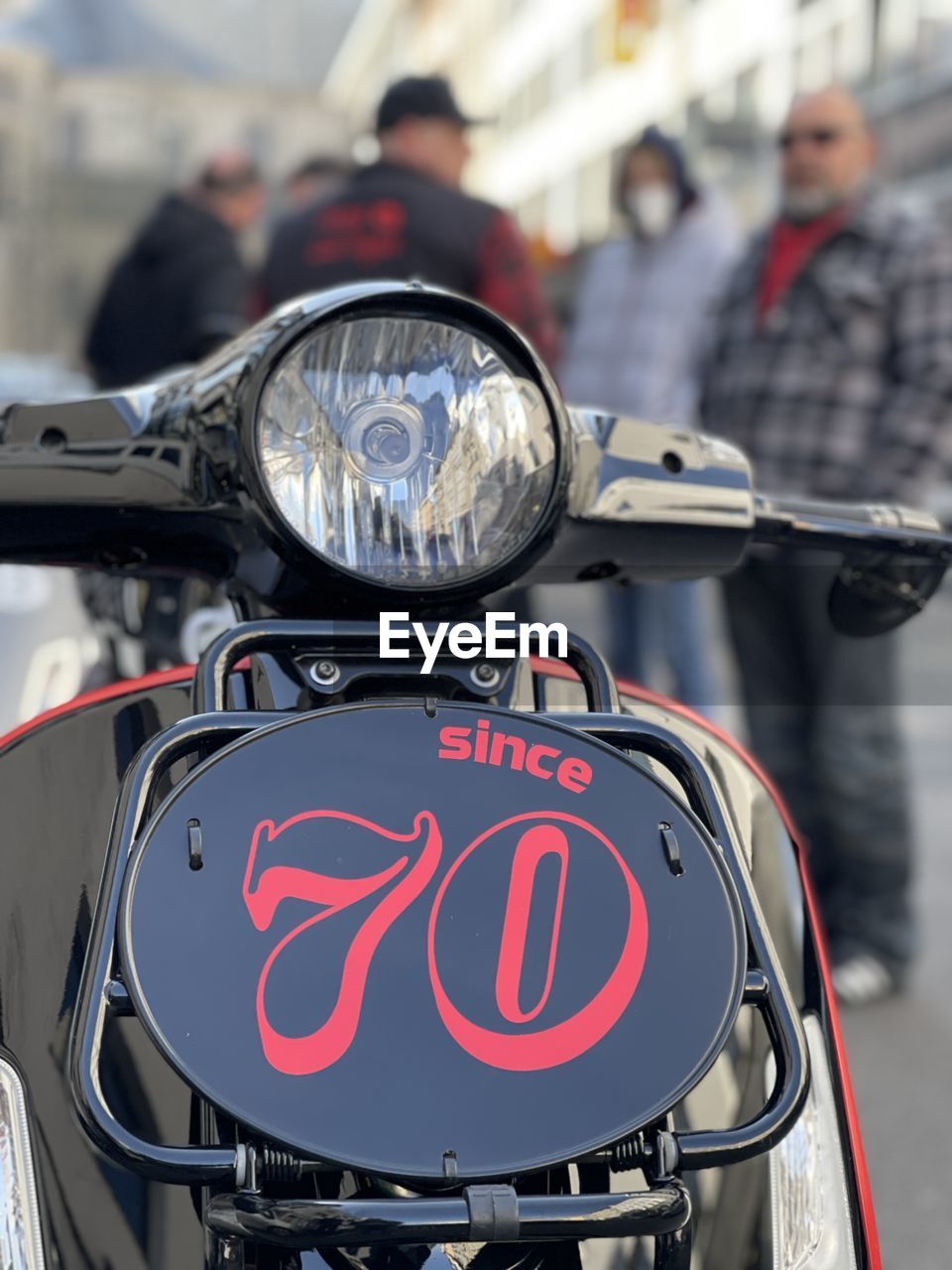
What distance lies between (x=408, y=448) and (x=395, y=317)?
10 centimetres

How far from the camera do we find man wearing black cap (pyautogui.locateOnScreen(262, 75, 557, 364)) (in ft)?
10.8

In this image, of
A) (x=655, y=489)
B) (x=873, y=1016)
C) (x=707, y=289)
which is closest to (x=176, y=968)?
(x=655, y=489)

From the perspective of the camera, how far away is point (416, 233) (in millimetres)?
3328

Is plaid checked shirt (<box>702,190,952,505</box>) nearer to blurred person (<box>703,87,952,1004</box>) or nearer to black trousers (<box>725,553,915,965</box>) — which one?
blurred person (<box>703,87,952,1004</box>)

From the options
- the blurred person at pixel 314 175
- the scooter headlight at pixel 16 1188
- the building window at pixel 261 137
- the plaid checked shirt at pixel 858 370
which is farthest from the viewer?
the building window at pixel 261 137

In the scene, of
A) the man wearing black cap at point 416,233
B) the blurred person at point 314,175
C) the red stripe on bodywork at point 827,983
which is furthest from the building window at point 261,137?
the red stripe on bodywork at point 827,983

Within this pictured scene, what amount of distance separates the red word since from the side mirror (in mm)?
644

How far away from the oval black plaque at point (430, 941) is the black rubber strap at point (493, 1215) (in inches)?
0.8

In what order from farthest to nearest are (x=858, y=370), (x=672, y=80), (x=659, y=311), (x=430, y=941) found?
(x=672, y=80), (x=659, y=311), (x=858, y=370), (x=430, y=941)

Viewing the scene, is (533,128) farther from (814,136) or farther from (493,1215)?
(493,1215)

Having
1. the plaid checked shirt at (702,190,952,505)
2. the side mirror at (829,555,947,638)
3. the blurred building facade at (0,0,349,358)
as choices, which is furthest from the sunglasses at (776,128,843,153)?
the blurred building facade at (0,0,349,358)

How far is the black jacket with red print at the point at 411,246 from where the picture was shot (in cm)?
329

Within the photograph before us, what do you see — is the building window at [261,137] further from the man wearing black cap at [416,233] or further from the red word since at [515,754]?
the red word since at [515,754]

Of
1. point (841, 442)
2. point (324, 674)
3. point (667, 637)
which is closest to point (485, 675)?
point (324, 674)
